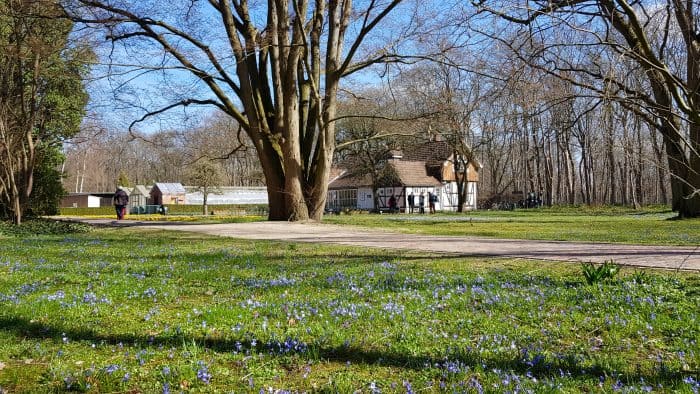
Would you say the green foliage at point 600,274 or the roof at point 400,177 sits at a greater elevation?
the roof at point 400,177

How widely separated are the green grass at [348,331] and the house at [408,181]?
5249cm

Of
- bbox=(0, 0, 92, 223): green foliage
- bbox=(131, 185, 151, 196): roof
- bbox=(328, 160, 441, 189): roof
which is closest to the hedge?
bbox=(131, 185, 151, 196): roof

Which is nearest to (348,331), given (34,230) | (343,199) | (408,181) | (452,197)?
(34,230)

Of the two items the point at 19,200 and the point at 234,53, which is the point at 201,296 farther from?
the point at 19,200

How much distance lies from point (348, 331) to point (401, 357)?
2.46 feet

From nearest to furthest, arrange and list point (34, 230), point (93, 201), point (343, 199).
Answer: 1. point (34, 230)
2. point (343, 199)
3. point (93, 201)

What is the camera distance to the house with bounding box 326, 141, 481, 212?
61.4 m

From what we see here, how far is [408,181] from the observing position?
61.6 meters

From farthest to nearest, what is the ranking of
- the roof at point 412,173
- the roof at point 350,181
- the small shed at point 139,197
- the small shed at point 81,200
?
the small shed at point 81,200, the small shed at point 139,197, the roof at point 350,181, the roof at point 412,173

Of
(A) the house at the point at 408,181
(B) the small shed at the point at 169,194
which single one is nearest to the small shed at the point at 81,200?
(B) the small shed at the point at 169,194

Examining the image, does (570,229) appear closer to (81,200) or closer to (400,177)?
(400,177)

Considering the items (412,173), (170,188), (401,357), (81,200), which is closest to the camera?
(401,357)

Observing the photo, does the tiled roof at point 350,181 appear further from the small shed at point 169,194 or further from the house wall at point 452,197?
the small shed at point 169,194

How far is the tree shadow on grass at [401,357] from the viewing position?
3.36 meters
